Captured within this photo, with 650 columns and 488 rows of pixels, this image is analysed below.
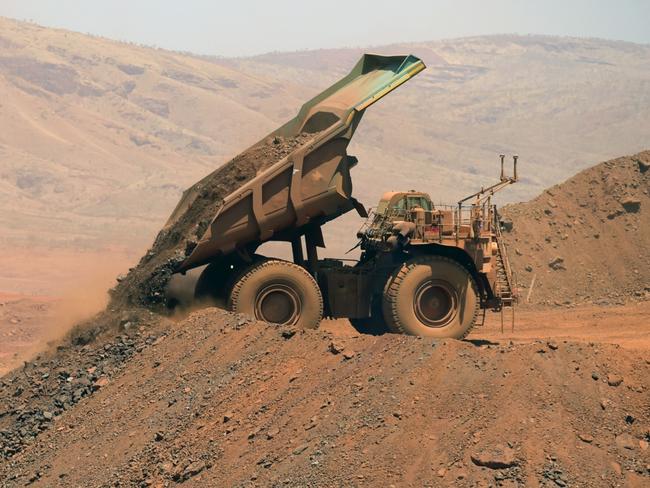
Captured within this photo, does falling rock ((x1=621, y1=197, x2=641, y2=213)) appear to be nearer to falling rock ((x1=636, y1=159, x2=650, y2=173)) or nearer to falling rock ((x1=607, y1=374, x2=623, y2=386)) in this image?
falling rock ((x1=636, y1=159, x2=650, y2=173))

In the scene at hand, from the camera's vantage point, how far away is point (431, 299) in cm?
1652

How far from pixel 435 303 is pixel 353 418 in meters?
4.95

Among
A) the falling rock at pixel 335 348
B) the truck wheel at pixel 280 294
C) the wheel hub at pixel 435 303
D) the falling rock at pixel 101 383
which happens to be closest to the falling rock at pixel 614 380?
the falling rock at pixel 335 348

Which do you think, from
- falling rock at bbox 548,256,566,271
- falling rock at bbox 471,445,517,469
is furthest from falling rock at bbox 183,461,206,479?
falling rock at bbox 548,256,566,271

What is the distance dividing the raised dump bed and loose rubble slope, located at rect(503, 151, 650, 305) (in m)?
9.22

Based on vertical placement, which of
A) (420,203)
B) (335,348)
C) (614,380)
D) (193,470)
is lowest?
(193,470)

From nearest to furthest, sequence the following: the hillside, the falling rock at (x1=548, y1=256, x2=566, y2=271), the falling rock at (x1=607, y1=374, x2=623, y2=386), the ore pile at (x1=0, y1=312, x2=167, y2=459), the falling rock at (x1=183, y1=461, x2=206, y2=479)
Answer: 1. the falling rock at (x1=607, y1=374, x2=623, y2=386)
2. the falling rock at (x1=183, y1=461, x2=206, y2=479)
3. the ore pile at (x1=0, y1=312, x2=167, y2=459)
4. the falling rock at (x1=548, y1=256, x2=566, y2=271)
5. the hillside

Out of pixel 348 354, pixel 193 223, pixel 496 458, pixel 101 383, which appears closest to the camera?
pixel 496 458

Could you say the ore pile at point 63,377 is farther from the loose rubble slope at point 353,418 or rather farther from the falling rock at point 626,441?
the falling rock at point 626,441

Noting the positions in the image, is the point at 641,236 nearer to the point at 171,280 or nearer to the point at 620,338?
the point at 620,338

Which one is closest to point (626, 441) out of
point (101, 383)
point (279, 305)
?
point (279, 305)

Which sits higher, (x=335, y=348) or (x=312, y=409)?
(x=335, y=348)

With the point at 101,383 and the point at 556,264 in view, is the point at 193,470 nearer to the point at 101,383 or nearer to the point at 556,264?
the point at 101,383

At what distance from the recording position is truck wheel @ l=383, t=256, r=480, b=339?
53.4 feet
